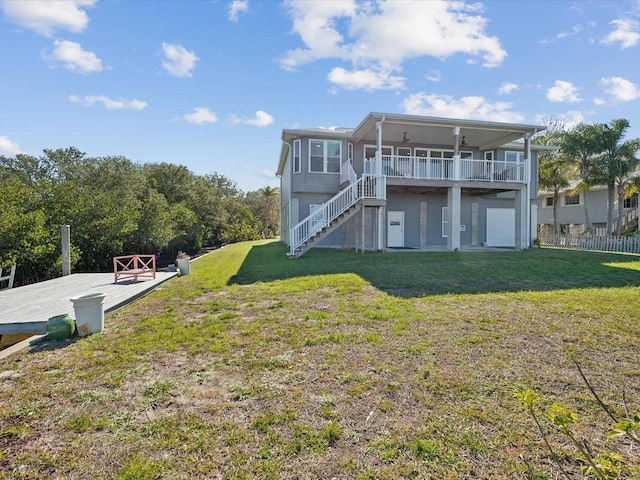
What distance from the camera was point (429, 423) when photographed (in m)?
2.53

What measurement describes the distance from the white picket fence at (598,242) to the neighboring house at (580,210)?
7.23 metres

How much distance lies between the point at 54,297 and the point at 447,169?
14715mm

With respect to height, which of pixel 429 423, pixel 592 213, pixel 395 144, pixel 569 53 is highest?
pixel 569 53

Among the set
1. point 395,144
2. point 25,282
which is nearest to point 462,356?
A: point 25,282

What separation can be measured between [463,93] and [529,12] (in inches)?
262

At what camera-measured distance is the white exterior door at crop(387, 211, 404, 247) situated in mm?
17656

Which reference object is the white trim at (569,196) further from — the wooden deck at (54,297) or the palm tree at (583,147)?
the wooden deck at (54,297)

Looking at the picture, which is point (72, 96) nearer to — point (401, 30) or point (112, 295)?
point (112, 295)

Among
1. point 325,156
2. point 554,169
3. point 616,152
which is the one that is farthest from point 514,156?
point 325,156

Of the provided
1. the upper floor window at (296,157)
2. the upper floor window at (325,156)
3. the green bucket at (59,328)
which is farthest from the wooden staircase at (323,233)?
the green bucket at (59,328)

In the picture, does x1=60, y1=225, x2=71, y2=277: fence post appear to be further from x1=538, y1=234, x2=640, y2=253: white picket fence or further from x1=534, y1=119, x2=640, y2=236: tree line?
x1=534, y1=119, x2=640, y2=236: tree line

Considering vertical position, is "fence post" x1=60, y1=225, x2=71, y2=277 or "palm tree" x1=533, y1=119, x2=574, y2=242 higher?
"palm tree" x1=533, y1=119, x2=574, y2=242

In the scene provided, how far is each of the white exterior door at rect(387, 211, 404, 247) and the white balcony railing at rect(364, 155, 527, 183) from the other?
2884mm

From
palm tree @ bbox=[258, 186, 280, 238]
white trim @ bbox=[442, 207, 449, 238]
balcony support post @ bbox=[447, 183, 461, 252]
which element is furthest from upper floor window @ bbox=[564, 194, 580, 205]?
palm tree @ bbox=[258, 186, 280, 238]
